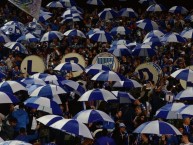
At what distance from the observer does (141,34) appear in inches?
1192

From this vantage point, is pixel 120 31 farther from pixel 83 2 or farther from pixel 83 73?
pixel 83 2

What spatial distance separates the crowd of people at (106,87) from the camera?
15.4 m

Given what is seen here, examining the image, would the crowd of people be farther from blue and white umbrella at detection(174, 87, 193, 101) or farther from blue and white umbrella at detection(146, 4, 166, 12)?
blue and white umbrella at detection(174, 87, 193, 101)

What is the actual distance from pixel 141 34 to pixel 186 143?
16.0 meters

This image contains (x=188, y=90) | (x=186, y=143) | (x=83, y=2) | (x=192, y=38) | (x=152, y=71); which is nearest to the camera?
(x=186, y=143)

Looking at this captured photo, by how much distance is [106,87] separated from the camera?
64.5ft

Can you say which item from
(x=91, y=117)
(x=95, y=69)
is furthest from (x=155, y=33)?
(x=91, y=117)

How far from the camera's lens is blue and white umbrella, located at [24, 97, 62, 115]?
16.2m

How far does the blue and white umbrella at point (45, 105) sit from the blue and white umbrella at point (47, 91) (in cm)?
77

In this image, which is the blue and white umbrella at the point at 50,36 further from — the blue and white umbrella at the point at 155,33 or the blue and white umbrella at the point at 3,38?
the blue and white umbrella at the point at 155,33

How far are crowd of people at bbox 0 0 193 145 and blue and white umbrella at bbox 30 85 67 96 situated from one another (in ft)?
1.48

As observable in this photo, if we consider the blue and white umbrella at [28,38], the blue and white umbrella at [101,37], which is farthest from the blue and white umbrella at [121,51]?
the blue and white umbrella at [28,38]

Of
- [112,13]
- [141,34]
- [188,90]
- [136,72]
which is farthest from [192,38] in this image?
[188,90]

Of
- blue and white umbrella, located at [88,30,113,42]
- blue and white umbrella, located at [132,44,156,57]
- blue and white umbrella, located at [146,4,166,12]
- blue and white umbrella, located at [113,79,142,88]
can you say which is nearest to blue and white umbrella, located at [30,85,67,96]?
blue and white umbrella, located at [113,79,142,88]
